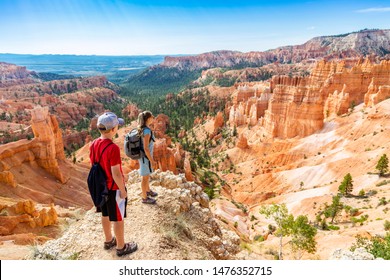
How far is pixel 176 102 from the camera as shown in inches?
3098

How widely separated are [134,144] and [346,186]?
18.5 meters

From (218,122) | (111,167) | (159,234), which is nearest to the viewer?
(111,167)

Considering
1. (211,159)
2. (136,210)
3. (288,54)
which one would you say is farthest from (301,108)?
(288,54)

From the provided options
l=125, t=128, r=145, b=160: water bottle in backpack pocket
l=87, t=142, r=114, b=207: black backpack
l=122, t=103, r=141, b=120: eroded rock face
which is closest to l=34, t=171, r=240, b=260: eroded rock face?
→ l=87, t=142, r=114, b=207: black backpack

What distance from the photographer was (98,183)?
4.13 meters

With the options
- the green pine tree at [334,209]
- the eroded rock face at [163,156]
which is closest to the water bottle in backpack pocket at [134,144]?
the green pine tree at [334,209]

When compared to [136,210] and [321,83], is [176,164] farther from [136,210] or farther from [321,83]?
[321,83]

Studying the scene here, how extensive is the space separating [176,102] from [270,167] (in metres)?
49.6

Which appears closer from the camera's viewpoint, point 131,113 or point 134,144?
point 134,144

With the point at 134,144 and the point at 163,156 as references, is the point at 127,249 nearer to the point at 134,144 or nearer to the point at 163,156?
the point at 134,144

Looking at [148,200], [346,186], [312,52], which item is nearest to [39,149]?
[148,200]

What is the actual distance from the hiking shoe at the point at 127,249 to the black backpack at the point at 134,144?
1.62 metres

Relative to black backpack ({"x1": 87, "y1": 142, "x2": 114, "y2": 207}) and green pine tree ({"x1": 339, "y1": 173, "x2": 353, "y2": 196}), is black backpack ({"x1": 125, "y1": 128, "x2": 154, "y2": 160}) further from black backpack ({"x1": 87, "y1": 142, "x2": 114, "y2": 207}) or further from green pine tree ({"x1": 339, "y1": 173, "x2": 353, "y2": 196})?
green pine tree ({"x1": 339, "y1": 173, "x2": 353, "y2": 196})

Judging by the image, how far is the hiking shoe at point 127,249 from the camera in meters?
4.52
